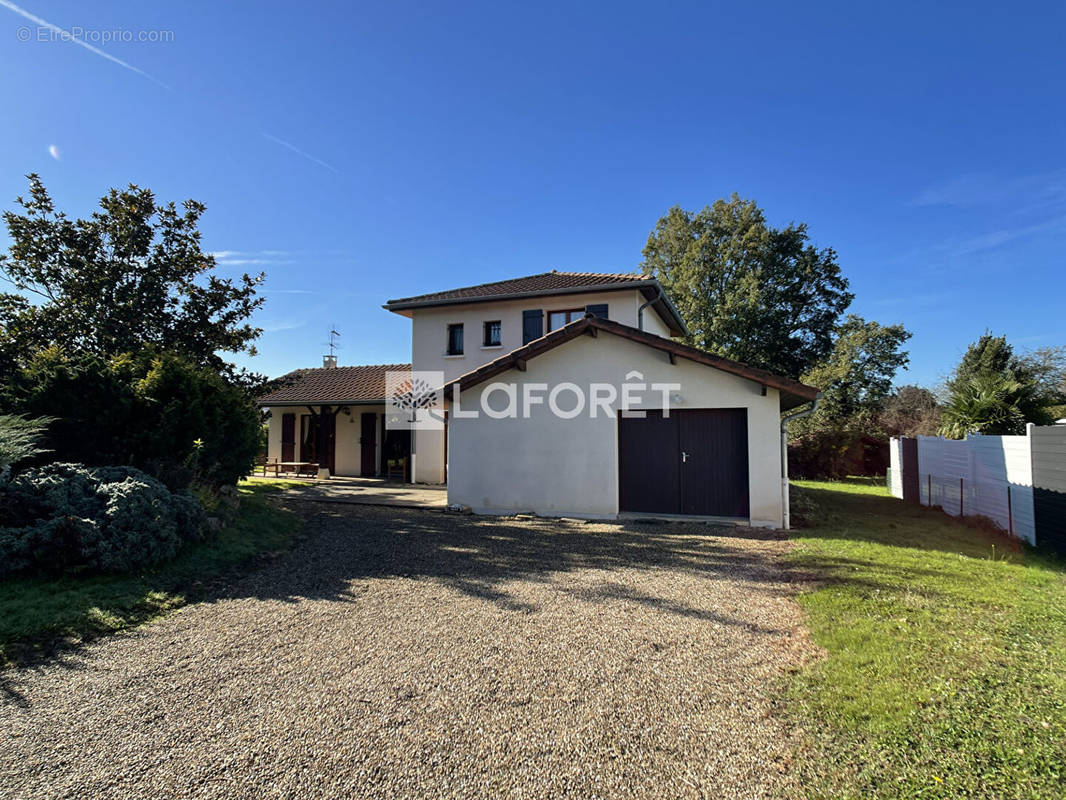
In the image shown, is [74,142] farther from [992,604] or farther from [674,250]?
[674,250]

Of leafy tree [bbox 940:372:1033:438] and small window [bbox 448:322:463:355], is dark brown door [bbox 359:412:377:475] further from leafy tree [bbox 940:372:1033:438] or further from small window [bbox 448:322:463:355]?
leafy tree [bbox 940:372:1033:438]

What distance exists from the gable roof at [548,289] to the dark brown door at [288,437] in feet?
24.4

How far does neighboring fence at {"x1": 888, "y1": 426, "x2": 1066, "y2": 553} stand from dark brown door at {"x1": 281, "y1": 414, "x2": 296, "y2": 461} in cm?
2184

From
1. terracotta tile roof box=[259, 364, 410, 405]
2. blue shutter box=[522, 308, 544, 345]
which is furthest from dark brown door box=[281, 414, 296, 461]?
blue shutter box=[522, 308, 544, 345]

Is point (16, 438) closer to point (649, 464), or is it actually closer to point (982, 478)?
point (649, 464)

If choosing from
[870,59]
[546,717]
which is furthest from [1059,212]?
[546,717]

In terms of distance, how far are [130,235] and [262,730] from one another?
1296 cm

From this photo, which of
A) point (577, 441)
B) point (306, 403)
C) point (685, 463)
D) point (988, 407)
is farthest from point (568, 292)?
point (306, 403)

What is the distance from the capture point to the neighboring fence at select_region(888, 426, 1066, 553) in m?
7.36

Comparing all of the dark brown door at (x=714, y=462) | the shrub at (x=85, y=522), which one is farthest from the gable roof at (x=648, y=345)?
the shrub at (x=85, y=522)

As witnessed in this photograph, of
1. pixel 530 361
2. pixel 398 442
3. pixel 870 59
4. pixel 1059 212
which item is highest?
pixel 870 59

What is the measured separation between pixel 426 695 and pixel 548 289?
44.5 ft

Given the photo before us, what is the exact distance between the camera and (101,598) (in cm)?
505

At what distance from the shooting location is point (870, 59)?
10.1 meters
